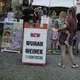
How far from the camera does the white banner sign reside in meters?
9.86

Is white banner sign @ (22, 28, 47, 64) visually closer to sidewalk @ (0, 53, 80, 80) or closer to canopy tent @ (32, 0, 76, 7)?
sidewalk @ (0, 53, 80, 80)

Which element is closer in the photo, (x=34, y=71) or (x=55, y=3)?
(x=34, y=71)

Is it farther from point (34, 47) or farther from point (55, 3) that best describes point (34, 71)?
point (55, 3)

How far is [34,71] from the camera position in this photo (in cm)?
909

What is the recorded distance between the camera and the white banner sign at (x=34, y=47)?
9.86m

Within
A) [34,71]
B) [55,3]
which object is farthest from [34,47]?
[55,3]

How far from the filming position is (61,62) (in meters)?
9.92

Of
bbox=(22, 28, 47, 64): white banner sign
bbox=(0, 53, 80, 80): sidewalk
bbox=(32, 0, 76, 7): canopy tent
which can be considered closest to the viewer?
bbox=(0, 53, 80, 80): sidewalk

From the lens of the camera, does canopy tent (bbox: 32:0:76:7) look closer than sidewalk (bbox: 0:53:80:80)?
No

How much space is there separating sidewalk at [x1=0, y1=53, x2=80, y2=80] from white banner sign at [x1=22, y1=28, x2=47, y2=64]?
9.1 inches

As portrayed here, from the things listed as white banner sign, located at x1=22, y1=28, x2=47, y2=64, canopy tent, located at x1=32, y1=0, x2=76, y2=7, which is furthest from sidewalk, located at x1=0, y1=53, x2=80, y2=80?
canopy tent, located at x1=32, y1=0, x2=76, y2=7

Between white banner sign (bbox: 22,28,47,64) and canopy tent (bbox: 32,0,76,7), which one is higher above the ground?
canopy tent (bbox: 32,0,76,7)

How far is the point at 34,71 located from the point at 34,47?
3.46ft

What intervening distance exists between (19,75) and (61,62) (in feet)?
6.10
